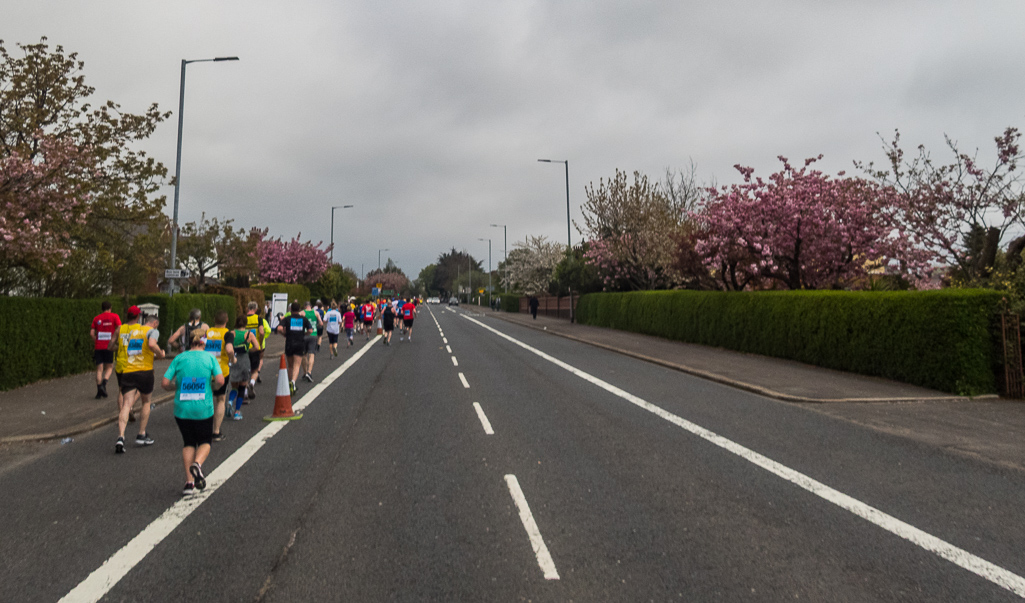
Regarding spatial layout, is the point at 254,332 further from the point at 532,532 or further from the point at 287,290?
the point at 287,290

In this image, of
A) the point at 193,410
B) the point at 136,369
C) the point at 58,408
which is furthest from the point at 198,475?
the point at 58,408

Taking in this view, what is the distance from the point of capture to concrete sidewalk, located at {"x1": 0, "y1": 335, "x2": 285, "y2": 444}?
888 cm

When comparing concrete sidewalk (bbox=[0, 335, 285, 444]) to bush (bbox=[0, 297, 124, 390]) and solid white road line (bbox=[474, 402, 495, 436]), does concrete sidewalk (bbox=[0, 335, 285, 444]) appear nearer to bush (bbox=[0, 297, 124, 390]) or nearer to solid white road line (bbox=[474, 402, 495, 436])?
bush (bbox=[0, 297, 124, 390])

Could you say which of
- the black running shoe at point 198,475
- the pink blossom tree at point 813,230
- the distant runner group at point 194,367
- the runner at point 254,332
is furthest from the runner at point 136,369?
the pink blossom tree at point 813,230

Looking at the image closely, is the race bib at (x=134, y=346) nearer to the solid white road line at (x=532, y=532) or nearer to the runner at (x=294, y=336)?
the runner at (x=294, y=336)

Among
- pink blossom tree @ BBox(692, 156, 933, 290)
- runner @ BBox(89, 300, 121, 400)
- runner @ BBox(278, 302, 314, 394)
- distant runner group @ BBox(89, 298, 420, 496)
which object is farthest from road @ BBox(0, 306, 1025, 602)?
pink blossom tree @ BBox(692, 156, 933, 290)

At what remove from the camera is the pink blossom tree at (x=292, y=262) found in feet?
190

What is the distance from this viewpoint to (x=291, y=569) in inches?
167

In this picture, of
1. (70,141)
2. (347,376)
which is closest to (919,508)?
(347,376)

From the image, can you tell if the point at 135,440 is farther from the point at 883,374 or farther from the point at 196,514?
the point at 883,374

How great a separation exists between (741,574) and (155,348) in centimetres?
696

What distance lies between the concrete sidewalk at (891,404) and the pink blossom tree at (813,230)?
604 cm

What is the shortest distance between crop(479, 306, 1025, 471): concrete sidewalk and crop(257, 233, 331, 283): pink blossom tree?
47.6 m

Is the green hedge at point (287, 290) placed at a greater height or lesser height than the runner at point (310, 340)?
greater
